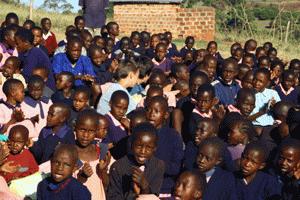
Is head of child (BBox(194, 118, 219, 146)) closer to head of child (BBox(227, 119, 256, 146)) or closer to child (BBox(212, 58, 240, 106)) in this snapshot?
head of child (BBox(227, 119, 256, 146))

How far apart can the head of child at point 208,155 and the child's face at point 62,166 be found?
112cm

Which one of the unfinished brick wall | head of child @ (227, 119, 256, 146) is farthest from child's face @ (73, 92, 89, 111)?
the unfinished brick wall

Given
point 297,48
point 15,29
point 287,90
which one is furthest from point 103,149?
point 297,48

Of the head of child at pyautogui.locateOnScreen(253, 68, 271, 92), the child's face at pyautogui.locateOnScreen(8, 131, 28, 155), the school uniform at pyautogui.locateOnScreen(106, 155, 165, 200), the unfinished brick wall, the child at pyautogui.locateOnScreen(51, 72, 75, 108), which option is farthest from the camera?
the unfinished brick wall

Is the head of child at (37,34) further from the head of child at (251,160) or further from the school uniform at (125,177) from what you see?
the head of child at (251,160)

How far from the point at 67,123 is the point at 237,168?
65.5 inches

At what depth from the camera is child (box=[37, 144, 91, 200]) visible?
414 centimetres

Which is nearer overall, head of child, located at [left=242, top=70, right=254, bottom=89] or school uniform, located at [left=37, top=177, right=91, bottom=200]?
school uniform, located at [left=37, top=177, right=91, bottom=200]

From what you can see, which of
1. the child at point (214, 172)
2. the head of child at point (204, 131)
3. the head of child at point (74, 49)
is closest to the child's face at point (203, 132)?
the head of child at point (204, 131)

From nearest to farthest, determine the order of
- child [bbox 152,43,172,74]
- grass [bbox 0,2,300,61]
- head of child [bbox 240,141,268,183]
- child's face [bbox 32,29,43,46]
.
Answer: head of child [bbox 240,141,268,183] → child's face [bbox 32,29,43,46] → child [bbox 152,43,172,74] → grass [bbox 0,2,300,61]

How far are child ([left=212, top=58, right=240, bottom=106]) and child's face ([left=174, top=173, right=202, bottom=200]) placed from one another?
3.11 metres

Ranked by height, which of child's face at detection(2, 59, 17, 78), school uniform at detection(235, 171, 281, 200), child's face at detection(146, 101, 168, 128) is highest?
child's face at detection(2, 59, 17, 78)

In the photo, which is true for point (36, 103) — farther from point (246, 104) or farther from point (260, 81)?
point (260, 81)

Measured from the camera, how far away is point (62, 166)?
418 cm
